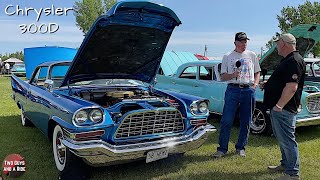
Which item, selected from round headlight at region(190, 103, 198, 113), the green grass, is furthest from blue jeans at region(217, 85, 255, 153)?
round headlight at region(190, 103, 198, 113)

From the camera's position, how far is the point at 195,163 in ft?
14.7

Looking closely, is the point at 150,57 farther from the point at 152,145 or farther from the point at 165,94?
the point at 152,145

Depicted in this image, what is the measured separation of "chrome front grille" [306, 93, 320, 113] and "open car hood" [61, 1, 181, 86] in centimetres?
286

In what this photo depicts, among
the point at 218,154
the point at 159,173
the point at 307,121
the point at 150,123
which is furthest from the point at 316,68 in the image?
the point at 150,123

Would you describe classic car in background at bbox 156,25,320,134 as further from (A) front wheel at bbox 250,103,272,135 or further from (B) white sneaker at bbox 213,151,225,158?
(B) white sneaker at bbox 213,151,225,158

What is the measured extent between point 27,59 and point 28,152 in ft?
31.9

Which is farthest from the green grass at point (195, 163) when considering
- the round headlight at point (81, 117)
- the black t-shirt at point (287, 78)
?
the black t-shirt at point (287, 78)

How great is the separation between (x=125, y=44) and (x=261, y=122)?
313 cm

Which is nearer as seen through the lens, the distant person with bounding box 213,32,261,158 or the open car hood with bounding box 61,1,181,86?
the open car hood with bounding box 61,1,181,86

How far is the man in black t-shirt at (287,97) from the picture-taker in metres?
3.55

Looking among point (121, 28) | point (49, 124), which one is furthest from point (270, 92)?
point (49, 124)

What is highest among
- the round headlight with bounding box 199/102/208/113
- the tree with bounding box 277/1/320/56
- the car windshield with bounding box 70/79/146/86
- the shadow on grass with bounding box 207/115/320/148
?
the tree with bounding box 277/1/320/56

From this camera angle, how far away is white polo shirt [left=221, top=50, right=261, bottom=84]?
181 inches

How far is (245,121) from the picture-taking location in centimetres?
477
